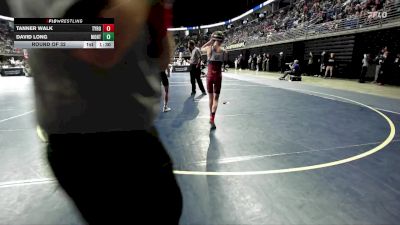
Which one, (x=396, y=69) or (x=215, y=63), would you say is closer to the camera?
(x=215, y=63)

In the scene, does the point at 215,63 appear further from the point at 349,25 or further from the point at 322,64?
the point at 322,64

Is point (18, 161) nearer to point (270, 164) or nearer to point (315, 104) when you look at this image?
point (270, 164)

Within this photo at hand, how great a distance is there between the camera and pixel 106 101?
4.47m

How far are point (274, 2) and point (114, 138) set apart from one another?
1584 inches

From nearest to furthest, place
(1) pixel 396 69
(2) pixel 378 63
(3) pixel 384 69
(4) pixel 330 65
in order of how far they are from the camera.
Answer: (1) pixel 396 69 < (3) pixel 384 69 < (2) pixel 378 63 < (4) pixel 330 65

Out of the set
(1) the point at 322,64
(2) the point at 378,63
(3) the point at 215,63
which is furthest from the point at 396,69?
A: (3) the point at 215,63

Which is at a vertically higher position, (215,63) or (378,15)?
(378,15)

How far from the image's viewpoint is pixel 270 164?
3.42m

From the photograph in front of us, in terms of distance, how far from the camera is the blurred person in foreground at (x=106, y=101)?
3.02 metres

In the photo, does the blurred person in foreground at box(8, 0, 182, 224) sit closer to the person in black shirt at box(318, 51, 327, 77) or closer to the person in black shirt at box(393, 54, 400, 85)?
the person in black shirt at box(393, 54, 400, 85)

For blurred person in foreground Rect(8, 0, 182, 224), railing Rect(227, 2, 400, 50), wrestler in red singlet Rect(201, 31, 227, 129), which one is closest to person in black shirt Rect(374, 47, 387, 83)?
railing Rect(227, 2, 400, 50)

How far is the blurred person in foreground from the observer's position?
3.02 m
